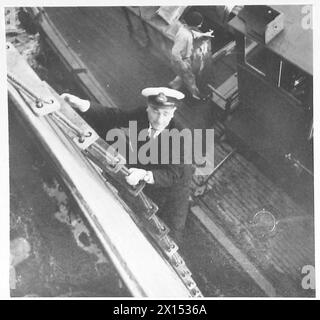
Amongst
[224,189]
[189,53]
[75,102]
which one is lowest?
[224,189]

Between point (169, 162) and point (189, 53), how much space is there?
177 cm

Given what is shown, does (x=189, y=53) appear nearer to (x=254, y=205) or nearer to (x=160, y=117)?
(x=160, y=117)

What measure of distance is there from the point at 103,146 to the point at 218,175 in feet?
8.19

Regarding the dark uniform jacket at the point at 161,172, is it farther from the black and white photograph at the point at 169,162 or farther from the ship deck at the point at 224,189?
the ship deck at the point at 224,189

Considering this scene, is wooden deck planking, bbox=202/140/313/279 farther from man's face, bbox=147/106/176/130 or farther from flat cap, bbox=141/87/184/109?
flat cap, bbox=141/87/184/109

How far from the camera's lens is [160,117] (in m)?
4.33

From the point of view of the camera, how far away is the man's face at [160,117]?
425 centimetres

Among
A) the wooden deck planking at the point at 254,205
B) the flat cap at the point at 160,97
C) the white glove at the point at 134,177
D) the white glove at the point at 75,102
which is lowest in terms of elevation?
the wooden deck planking at the point at 254,205

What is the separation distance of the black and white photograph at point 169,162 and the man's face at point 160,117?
0.06 feet

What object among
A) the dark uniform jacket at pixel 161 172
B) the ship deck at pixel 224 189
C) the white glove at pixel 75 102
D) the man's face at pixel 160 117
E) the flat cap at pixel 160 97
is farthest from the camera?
the ship deck at pixel 224 189

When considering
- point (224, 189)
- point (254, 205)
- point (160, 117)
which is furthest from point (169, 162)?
point (254, 205)

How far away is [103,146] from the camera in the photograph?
12.4ft

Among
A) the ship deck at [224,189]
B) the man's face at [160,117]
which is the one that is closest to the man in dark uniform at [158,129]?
the man's face at [160,117]

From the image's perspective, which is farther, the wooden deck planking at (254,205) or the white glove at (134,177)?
the wooden deck planking at (254,205)
